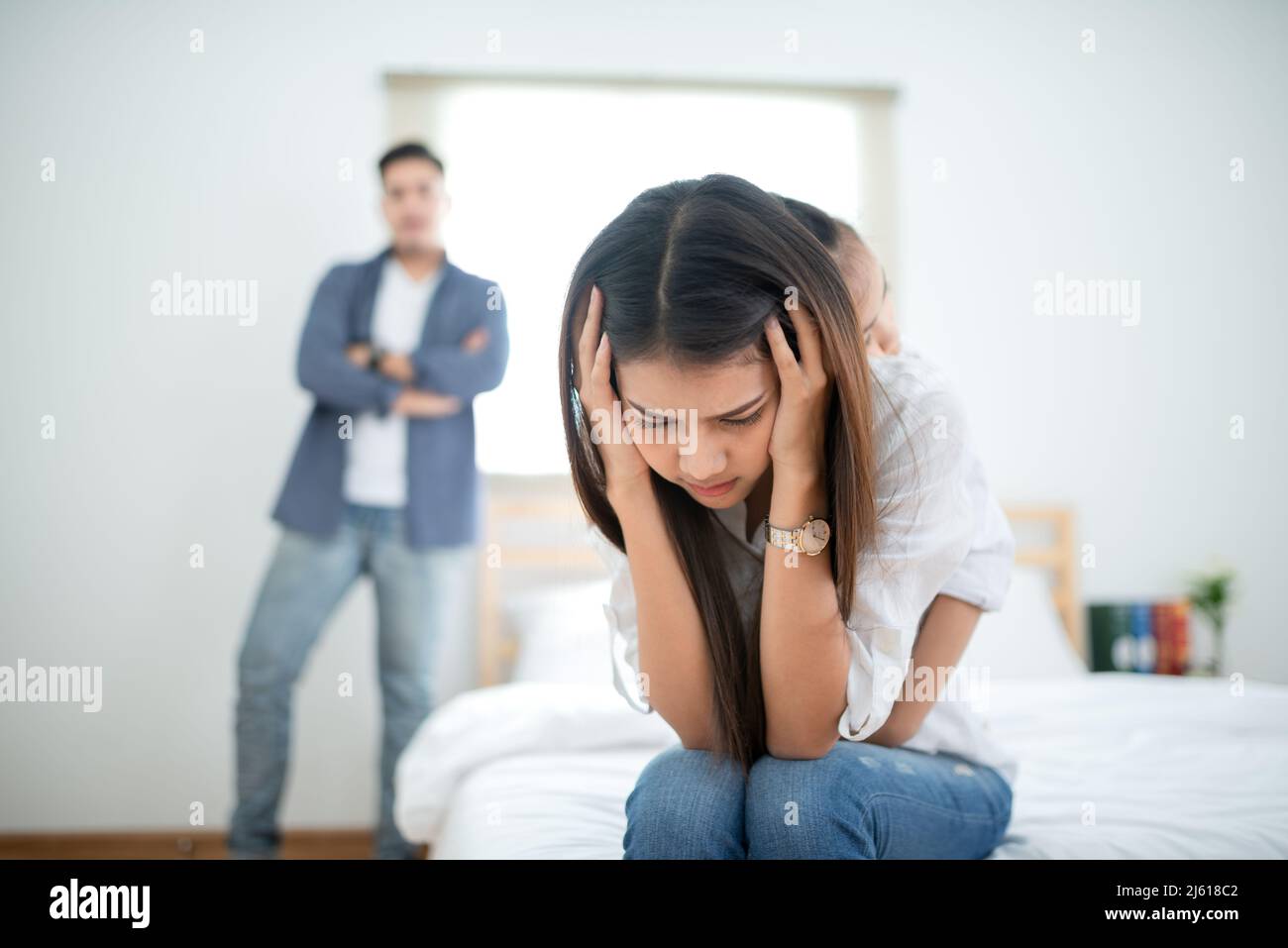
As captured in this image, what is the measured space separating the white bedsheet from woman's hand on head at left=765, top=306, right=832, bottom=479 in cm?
42

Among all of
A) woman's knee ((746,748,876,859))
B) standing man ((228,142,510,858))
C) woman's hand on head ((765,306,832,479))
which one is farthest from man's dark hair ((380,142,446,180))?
woman's knee ((746,748,876,859))

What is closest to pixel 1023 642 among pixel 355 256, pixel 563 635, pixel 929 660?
pixel 563 635

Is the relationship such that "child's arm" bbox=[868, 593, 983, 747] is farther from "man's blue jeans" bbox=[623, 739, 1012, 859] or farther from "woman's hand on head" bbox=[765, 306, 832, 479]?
"woman's hand on head" bbox=[765, 306, 832, 479]

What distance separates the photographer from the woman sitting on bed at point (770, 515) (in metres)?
0.72

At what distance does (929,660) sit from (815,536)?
172 millimetres

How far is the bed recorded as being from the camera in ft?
3.17

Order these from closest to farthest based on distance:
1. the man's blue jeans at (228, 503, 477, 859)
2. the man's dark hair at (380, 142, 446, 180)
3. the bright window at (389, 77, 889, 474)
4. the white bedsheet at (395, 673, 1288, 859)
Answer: the white bedsheet at (395, 673, 1288, 859), the man's blue jeans at (228, 503, 477, 859), the man's dark hair at (380, 142, 446, 180), the bright window at (389, 77, 889, 474)

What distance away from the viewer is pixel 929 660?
84 centimetres

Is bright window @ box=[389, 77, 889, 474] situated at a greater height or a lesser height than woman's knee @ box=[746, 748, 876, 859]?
greater

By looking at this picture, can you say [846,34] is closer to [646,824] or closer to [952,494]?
[952,494]

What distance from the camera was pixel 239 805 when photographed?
176 centimetres

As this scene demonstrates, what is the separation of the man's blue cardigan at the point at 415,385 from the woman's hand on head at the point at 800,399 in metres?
1.16

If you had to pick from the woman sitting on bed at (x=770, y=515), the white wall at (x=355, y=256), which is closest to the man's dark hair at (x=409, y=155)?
the white wall at (x=355, y=256)

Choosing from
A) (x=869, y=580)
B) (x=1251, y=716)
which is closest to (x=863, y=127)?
(x=1251, y=716)
